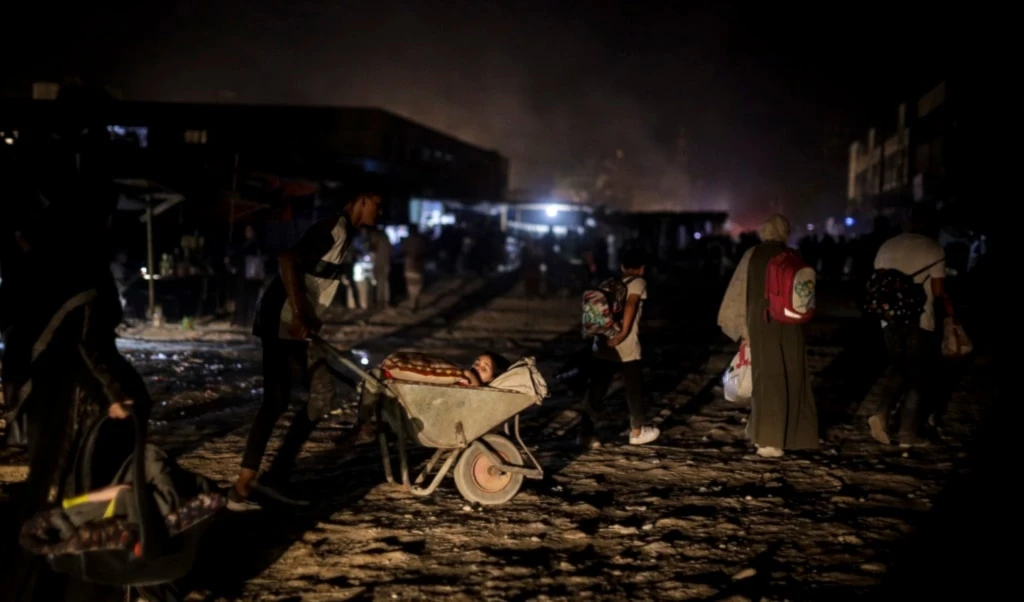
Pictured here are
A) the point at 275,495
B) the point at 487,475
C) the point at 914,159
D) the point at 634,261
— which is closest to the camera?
the point at 275,495

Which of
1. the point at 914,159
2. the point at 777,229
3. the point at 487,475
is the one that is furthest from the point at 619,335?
the point at 914,159

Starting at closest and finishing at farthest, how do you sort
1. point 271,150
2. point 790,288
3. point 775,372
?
point 790,288 → point 775,372 → point 271,150

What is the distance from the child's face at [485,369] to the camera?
17.1ft

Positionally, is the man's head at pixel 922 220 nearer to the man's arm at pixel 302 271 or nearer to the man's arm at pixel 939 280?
the man's arm at pixel 939 280

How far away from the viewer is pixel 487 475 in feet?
17.0

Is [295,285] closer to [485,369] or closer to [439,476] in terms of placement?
[485,369]

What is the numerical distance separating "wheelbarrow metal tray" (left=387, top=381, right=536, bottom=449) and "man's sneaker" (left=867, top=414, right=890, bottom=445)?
3288 millimetres

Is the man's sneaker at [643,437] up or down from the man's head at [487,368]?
down

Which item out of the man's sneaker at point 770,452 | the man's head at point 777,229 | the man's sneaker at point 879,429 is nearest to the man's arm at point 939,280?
the man's sneaker at point 879,429

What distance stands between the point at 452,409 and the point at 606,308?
1.86m

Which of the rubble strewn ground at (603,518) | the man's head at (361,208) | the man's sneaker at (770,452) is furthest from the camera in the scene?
the man's sneaker at (770,452)

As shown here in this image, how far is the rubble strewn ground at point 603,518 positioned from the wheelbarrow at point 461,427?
0.49 ft

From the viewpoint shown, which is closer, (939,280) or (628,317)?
(628,317)

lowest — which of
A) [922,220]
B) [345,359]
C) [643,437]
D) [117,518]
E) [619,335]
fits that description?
[643,437]
